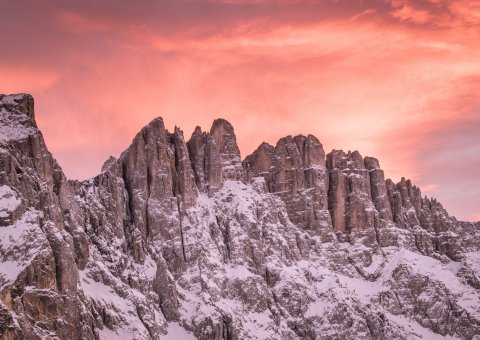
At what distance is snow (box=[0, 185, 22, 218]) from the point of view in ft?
600

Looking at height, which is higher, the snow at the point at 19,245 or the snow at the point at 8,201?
the snow at the point at 8,201

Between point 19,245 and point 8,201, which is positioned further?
point 8,201

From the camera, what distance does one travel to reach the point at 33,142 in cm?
19925

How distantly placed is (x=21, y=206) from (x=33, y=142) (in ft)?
63.1

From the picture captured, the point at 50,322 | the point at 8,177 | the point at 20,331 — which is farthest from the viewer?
the point at 8,177

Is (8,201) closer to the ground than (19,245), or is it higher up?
higher up

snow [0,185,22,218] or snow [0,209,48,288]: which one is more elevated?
snow [0,185,22,218]

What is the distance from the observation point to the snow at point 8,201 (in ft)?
600

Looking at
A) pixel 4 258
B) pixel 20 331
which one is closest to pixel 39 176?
pixel 4 258

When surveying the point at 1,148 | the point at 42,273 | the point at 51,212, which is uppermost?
the point at 1,148

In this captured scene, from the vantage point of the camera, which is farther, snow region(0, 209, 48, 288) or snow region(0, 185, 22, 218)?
snow region(0, 185, 22, 218)

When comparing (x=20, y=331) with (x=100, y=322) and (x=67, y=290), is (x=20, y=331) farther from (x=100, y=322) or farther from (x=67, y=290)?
(x=100, y=322)

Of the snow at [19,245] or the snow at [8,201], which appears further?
the snow at [8,201]

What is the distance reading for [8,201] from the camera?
18475 centimetres
